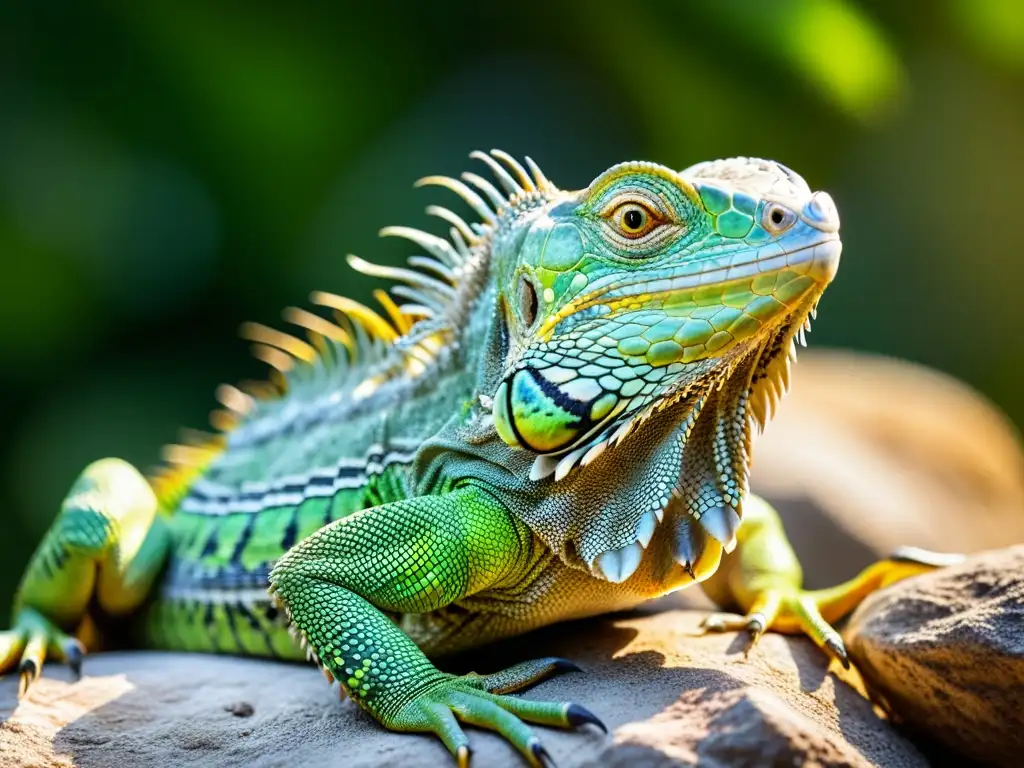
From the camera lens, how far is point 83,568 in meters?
4.40

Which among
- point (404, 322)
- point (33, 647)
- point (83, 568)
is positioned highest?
point (404, 322)

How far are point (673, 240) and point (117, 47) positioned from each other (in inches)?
281

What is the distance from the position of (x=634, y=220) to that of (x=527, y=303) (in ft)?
1.60

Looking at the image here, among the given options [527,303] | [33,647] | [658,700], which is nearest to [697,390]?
[527,303]

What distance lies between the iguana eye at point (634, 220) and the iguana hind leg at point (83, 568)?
2.74 meters

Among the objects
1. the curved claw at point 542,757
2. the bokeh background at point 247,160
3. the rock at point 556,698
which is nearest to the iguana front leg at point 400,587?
the rock at point 556,698

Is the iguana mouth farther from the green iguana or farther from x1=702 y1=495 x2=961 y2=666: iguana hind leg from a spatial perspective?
x1=702 y1=495 x2=961 y2=666: iguana hind leg

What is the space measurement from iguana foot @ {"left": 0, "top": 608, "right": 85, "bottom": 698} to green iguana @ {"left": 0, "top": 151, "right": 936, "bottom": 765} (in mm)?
12

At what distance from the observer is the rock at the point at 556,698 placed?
9.04 ft

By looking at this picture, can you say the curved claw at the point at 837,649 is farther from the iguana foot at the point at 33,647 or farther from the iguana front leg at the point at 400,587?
the iguana foot at the point at 33,647

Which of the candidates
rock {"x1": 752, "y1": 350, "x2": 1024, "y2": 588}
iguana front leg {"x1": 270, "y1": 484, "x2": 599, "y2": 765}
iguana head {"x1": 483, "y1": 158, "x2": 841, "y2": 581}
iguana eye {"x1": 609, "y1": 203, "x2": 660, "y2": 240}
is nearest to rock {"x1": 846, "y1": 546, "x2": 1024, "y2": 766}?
iguana head {"x1": 483, "y1": 158, "x2": 841, "y2": 581}

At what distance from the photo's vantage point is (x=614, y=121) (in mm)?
8250

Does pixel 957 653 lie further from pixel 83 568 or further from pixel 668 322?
pixel 83 568

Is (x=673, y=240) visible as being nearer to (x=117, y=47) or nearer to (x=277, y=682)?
(x=277, y=682)
